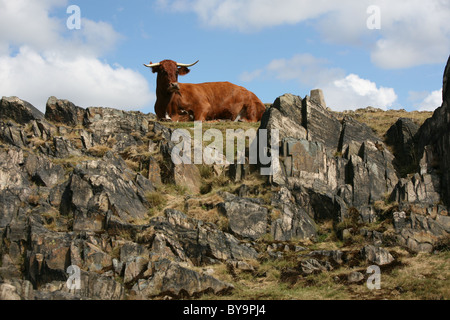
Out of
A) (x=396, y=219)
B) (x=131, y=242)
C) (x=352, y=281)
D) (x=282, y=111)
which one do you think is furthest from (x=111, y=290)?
(x=282, y=111)

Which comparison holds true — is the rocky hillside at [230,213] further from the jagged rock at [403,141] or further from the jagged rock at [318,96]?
the jagged rock at [318,96]

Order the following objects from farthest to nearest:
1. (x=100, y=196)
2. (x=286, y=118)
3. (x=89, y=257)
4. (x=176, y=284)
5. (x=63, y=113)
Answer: (x=63, y=113)
(x=286, y=118)
(x=100, y=196)
(x=89, y=257)
(x=176, y=284)

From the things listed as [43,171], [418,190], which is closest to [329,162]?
[418,190]

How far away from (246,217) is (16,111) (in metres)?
Answer: 13.2

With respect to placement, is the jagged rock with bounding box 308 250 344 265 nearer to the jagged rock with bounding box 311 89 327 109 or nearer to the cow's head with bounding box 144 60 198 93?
the cow's head with bounding box 144 60 198 93

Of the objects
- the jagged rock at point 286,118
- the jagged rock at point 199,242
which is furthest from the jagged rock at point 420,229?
the jagged rock at point 286,118

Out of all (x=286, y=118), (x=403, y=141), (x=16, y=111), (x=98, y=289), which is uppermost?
(x=16, y=111)

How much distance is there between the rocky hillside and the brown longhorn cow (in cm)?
496

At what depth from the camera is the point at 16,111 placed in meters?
24.7

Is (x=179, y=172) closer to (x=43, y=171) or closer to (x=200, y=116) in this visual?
(x=43, y=171)

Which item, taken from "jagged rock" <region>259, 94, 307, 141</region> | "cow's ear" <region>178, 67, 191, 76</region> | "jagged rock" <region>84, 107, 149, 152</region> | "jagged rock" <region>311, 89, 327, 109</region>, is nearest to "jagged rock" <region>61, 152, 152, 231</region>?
"jagged rock" <region>84, 107, 149, 152</region>

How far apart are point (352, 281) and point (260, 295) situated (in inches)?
97.8

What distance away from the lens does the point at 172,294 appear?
13.3 m
